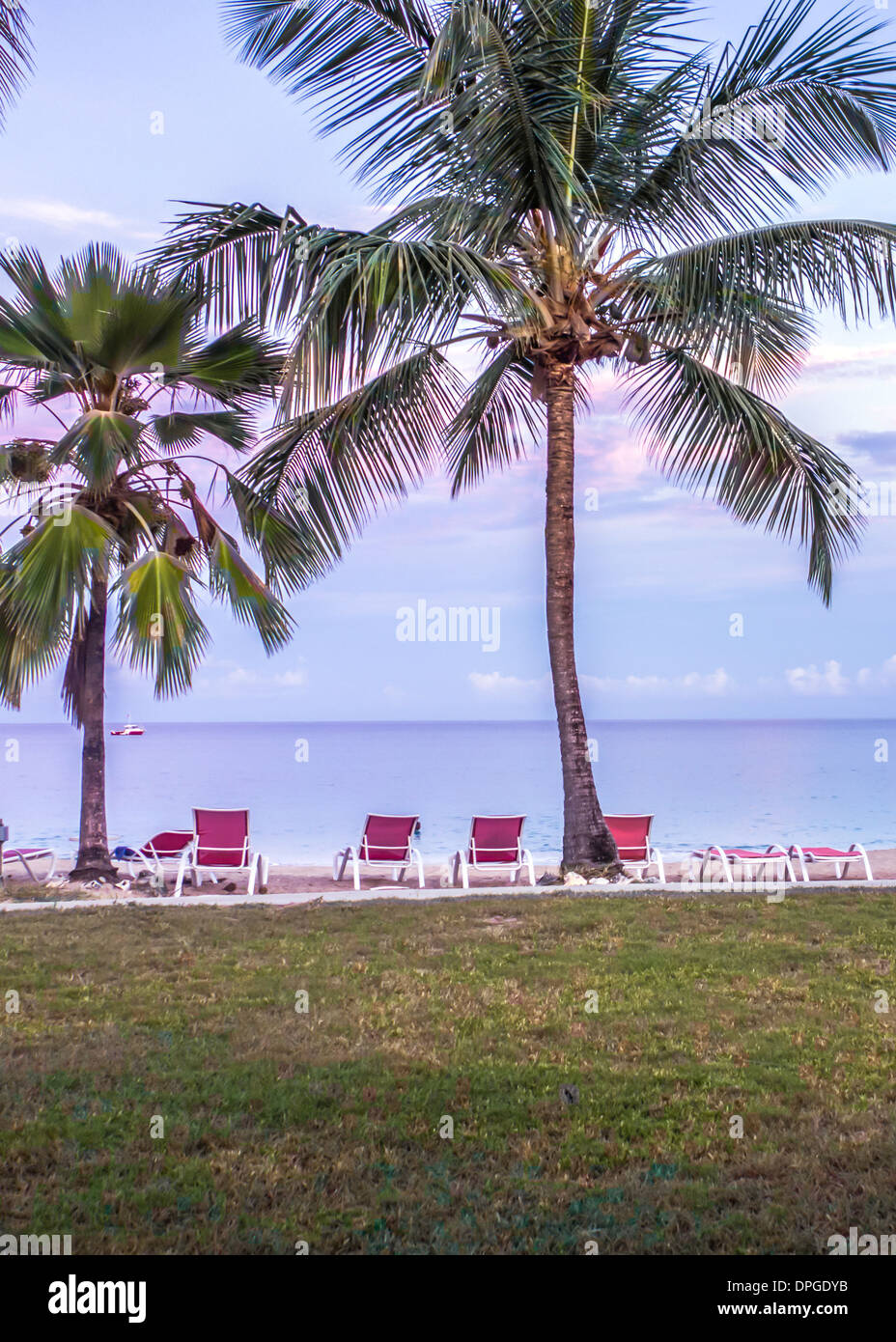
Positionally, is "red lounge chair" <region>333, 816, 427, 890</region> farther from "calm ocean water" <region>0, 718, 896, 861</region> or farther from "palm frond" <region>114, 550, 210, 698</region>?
"calm ocean water" <region>0, 718, 896, 861</region>

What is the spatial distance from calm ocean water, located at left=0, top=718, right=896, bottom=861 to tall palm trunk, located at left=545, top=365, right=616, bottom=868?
8.16 metres

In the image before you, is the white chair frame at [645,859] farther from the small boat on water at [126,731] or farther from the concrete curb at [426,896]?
the small boat on water at [126,731]

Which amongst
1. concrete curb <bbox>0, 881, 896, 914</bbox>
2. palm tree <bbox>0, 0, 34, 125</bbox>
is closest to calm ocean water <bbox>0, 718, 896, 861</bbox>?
concrete curb <bbox>0, 881, 896, 914</bbox>

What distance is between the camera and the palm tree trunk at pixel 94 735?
11242mm

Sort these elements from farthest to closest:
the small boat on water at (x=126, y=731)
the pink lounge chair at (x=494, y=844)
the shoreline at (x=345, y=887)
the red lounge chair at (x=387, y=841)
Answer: the small boat on water at (x=126, y=731), the red lounge chair at (x=387, y=841), the pink lounge chair at (x=494, y=844), the shoreline at (x=345, y=887)

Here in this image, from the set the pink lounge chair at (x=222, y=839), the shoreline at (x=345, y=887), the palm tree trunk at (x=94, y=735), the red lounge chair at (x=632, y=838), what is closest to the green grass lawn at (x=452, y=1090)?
the shoreline at (x=345, y=887)

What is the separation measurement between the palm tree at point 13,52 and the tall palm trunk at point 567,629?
591 cm

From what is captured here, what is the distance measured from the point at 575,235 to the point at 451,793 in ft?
117

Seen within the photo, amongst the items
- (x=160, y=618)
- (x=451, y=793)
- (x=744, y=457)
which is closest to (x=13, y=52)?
(x=160, y=618)

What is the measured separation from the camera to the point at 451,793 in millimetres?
44094

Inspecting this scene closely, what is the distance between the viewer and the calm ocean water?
29.1m

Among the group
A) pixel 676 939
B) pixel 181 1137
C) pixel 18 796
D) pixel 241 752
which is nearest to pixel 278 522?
pixel 676 939
